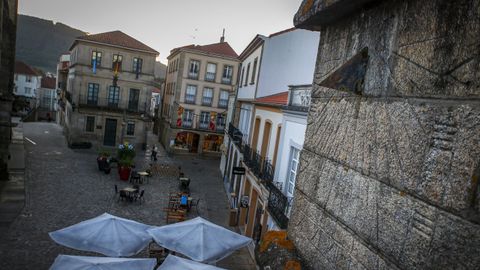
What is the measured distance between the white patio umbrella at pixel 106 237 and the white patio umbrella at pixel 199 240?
511 millimetres

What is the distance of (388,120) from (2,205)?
725 inches

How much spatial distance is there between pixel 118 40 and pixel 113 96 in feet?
18.1

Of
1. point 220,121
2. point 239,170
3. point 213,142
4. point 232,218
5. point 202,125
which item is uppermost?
point 220,121

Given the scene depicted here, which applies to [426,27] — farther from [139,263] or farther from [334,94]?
[139,263]

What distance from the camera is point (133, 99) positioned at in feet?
115

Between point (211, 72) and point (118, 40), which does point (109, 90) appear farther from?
point (211, 72)

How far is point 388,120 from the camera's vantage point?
1644 millimetres

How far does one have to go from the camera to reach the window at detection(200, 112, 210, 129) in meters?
39.5

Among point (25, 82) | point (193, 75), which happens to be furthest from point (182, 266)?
point (25, 82)

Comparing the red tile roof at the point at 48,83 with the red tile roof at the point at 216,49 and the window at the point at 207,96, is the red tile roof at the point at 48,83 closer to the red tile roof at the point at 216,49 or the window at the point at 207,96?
the red tile roof at the point at 216,49

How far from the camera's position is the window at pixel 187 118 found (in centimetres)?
3917

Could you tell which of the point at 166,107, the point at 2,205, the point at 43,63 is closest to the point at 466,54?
the point at 2,205

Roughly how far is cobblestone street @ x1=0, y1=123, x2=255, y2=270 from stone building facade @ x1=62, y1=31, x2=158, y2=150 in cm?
303

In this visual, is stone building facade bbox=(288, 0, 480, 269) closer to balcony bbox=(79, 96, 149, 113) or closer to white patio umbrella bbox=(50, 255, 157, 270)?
white patio umbrella bbox=(50, 255, 157, 270)
